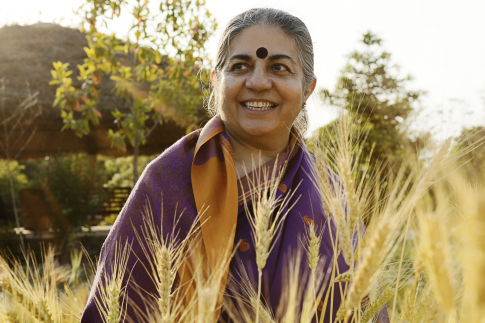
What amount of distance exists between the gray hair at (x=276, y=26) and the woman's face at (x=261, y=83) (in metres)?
0.03

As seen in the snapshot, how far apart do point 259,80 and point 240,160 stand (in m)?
0.38

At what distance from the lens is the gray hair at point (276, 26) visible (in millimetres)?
1539

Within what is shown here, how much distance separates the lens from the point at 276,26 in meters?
1.53

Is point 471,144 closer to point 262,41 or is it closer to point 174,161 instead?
point 262,41

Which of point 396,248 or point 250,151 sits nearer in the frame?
point 396,248

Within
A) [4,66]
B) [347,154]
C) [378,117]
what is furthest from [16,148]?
[347,154]

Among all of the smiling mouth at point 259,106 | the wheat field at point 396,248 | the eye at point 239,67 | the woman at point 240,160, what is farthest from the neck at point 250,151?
the wheat field at point 396,248

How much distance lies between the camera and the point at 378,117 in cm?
667

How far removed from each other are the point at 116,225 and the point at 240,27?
0.94 meters

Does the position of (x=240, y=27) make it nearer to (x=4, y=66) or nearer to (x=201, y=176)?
(x=201, y=176)

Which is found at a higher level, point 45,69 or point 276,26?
point 45,69

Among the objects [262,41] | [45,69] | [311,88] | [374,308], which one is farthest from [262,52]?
[45,69]

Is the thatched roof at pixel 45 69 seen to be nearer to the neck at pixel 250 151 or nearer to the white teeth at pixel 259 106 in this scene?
the neck at pixel 250 151

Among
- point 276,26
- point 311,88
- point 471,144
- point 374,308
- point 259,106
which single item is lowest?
point 374,308
